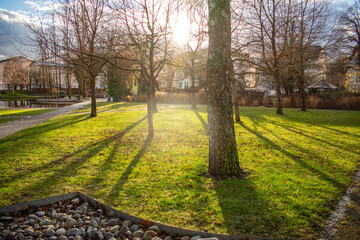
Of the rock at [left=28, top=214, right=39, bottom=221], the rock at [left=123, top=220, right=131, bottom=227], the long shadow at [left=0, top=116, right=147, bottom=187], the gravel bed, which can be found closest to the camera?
the gravel bed

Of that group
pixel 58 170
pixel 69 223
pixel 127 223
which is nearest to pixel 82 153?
pixel 58 170

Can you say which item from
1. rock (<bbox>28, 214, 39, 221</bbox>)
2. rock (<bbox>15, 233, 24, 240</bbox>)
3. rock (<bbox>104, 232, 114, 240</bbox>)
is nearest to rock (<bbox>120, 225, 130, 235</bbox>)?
rock (<bbox>104, 232, 114, 240</bbox>)

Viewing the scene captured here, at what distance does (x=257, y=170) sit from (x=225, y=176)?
101 cm

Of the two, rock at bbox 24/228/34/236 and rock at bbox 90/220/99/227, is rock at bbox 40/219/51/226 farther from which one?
rock at bbox 90/220/99/227

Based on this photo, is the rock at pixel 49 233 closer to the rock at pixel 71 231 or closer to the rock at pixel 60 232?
the rock at pixel 60 232

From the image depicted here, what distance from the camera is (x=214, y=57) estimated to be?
4555 millimetres

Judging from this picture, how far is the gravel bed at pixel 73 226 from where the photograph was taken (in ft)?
9.48

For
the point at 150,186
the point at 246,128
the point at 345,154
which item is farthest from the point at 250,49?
the point at 150,186

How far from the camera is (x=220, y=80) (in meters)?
4.52

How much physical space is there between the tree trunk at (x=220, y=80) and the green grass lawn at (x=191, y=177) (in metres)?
0.86

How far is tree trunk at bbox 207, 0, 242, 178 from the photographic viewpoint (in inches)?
177

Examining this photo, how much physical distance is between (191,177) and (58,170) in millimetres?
3202

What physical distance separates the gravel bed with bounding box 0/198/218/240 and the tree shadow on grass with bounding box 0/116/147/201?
0.73 m

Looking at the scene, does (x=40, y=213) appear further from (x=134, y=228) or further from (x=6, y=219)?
(x=134, y=228)
